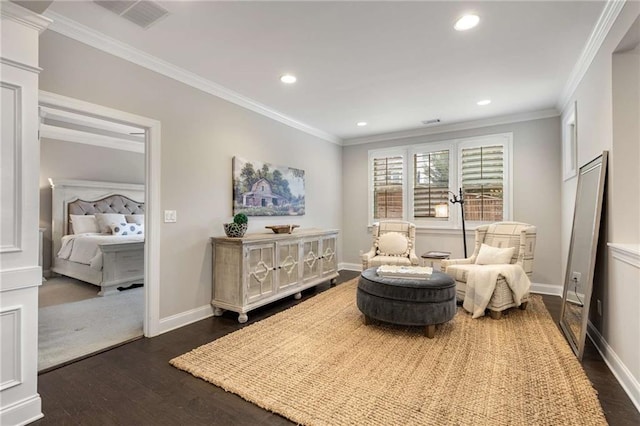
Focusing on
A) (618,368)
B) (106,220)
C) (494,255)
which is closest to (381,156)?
(494,255)

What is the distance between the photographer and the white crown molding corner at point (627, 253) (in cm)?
194

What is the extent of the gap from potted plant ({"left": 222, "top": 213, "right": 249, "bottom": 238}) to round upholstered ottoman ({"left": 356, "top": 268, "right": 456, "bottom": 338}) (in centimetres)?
156

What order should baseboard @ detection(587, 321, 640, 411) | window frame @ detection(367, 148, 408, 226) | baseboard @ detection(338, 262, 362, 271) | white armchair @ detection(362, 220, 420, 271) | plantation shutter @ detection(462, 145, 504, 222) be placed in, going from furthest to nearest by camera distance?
baseboard @ detection(338, 262, 362, 271)
window frame @ detection(367, 148, 408, 226)
plantation shutter @ detection(462, 145, 504, 222)
white armchair @ detection(362, 220, 420, 271)
baseboard @ detection(587, 321, 640, 411)

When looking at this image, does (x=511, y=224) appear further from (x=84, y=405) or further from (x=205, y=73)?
(x=84, y=405)

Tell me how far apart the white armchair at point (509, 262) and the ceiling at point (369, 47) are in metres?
1.71

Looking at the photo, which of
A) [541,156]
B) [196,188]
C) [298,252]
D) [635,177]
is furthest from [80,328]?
[541,156]

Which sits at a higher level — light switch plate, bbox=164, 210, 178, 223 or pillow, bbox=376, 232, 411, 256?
light switch plate, bbox=164, 210, 178, 223

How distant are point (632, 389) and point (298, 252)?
10.7 ft

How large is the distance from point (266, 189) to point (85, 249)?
3.07 meters

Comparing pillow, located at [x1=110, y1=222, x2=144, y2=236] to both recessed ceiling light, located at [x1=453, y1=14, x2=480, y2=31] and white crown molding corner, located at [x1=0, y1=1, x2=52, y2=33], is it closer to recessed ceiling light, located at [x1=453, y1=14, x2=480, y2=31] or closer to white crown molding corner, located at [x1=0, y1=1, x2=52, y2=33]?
white crown molding corner, located at [x1=0, y1=1, x2=52, y2=33]

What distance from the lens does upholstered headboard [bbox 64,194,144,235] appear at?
18.8ft

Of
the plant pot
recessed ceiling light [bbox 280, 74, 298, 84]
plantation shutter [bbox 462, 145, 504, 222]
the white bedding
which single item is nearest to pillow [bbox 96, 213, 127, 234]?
the white bedding

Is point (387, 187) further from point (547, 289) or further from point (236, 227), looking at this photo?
point (236, 227)

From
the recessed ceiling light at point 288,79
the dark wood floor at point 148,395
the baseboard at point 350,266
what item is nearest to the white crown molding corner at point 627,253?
the dark wood floor at point 148,395
